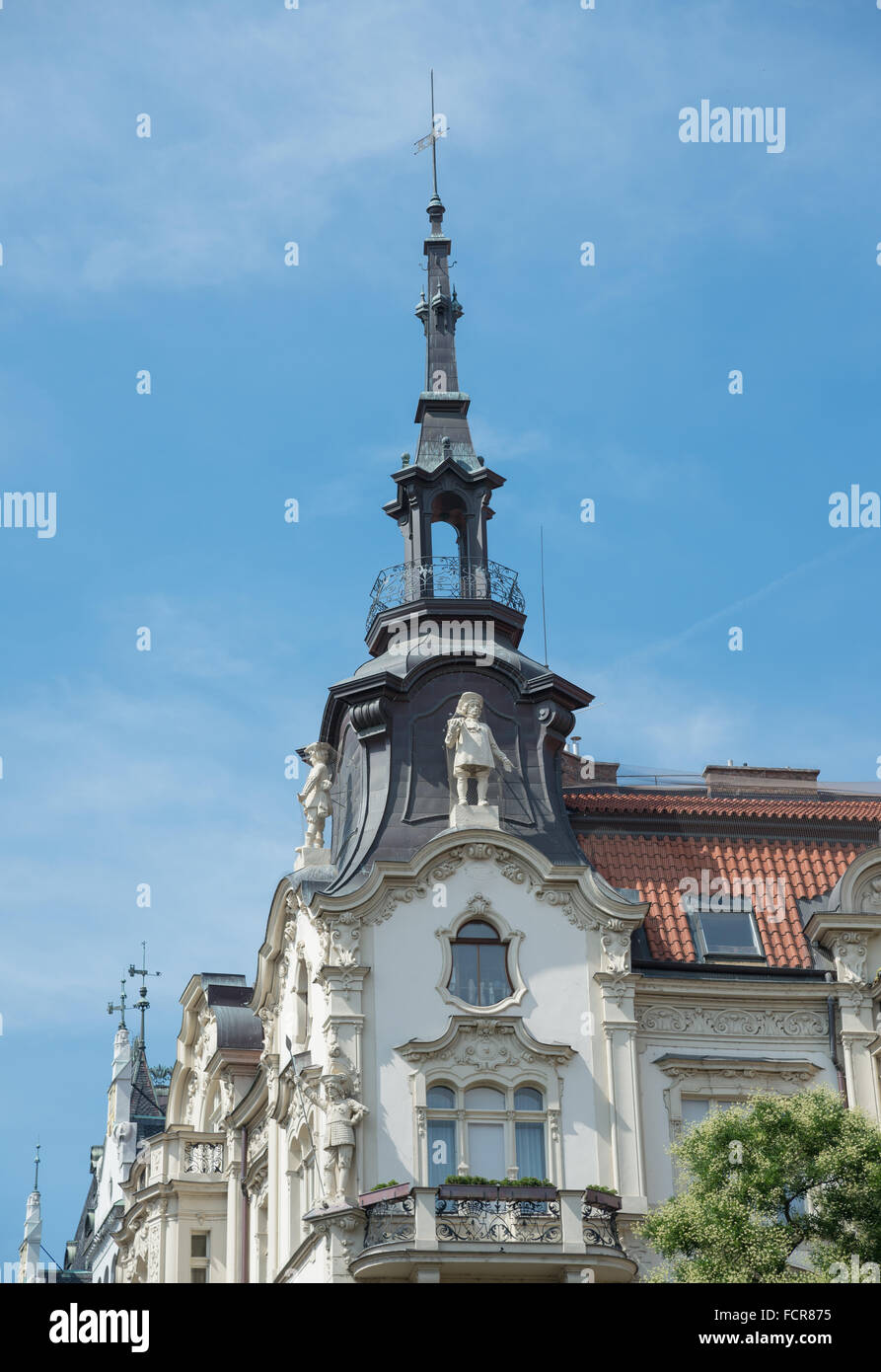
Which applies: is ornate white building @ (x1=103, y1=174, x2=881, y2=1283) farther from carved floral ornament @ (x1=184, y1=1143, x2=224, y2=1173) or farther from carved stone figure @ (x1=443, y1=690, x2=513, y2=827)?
carved floral ornament @ (x1=184, y1=1143, x2=224, y2=1173)

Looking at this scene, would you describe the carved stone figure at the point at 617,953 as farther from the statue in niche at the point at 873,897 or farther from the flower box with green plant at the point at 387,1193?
the flower box with green plant at the point at 387,1193

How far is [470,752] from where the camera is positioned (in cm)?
4362

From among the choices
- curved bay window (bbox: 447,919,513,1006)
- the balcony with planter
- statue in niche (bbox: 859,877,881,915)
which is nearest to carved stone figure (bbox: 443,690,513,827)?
curved bay window (bbox: 447,919,513,1006)

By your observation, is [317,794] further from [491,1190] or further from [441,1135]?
[491,1190]

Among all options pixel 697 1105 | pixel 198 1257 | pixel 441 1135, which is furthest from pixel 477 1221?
pixel 198 1257

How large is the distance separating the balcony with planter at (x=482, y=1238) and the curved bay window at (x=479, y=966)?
13.1ft

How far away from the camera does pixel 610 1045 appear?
4209 centimetres

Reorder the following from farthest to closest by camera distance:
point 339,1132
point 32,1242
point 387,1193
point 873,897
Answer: point 32,1242 → point 873,897 → point 339,1132 → point 387,1193

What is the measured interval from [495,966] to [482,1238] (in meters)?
5.60

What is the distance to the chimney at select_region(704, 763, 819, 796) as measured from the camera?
167 feet

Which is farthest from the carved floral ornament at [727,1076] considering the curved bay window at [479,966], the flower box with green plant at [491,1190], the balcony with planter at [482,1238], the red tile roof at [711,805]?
the red tile roof at [711,805]

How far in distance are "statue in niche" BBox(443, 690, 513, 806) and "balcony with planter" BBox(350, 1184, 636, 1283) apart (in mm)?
8008
